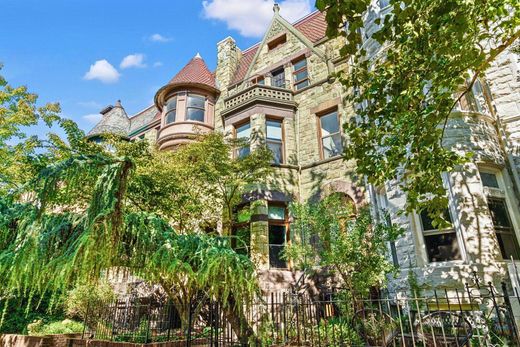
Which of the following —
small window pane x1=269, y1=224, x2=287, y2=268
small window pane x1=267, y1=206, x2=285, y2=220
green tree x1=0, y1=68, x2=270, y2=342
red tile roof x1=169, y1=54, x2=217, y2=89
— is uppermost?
red tile roof x1=169, y1=54, x2=217, y2=89

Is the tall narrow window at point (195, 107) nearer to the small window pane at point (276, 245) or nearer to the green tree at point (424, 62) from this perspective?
the small window pane at point (276, 245)

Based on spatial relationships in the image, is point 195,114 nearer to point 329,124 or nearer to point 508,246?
point 329,124

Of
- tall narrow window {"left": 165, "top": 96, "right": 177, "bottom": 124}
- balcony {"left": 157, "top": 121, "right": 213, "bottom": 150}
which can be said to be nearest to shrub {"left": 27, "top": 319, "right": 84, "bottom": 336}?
balcony {"left": 157, "top": 121, "right": 213, "bottom": 150}

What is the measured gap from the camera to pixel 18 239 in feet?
10.3

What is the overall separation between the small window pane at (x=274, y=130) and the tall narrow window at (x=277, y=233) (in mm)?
3410

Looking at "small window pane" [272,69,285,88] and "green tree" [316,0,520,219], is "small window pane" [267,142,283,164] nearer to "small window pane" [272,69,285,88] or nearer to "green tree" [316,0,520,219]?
"small window pane" [272,69,285,88]

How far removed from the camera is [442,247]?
824cm

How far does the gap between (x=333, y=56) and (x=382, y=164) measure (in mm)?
10216


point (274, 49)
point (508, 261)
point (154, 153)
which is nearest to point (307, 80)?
point (274, 49)

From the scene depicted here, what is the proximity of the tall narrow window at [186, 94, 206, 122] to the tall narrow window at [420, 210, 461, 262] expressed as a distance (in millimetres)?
12967

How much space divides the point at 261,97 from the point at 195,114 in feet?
16.1

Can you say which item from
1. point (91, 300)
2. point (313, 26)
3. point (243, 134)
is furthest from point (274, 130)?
point (91, 300)

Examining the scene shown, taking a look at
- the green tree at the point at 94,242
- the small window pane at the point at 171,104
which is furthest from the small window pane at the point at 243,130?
the green tree at the point at 94,242

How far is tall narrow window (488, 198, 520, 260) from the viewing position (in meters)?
8.02
